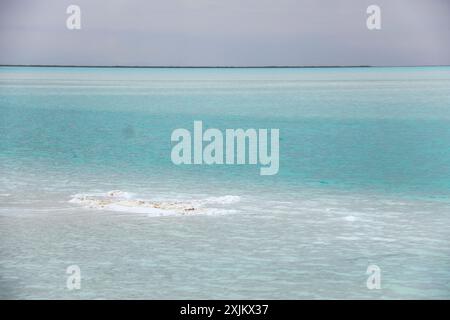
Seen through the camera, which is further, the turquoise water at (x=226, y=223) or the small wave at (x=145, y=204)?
the small wave at (x=145, y=204)

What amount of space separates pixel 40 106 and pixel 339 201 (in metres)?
48.0

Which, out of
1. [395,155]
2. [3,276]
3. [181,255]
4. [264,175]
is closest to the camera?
[3,276]

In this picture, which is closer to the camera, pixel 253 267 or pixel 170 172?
pixel 253 267

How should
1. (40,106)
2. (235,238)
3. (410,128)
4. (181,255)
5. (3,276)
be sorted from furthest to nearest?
(40,106) → (410,128) → (235,238) → (181,255) → (3,276)

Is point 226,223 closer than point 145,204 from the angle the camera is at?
Yes

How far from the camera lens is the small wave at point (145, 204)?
1661cm

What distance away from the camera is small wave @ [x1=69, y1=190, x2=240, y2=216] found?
16.6m

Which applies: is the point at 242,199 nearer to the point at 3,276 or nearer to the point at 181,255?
the point at 181,255

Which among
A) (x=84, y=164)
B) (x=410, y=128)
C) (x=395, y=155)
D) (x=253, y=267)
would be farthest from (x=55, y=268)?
(x=410, y=128)

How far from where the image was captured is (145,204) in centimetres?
1755

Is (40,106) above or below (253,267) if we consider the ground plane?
above

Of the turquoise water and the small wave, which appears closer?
the turquoise water
